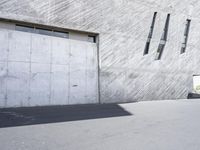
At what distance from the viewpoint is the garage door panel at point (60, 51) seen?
46.3ft

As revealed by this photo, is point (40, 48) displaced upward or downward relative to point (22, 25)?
downward

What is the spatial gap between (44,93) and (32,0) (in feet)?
16.4

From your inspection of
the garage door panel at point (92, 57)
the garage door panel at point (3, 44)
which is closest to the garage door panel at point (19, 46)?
the garage door panel at point (3, 44)

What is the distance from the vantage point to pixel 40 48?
13555 mm

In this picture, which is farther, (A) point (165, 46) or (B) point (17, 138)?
(A) point (165, 46)

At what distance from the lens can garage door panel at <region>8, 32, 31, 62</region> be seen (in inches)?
496

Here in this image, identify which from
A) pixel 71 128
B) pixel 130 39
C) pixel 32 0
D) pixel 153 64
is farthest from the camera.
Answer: pixel 153 64

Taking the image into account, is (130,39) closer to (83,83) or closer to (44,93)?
(83,83)

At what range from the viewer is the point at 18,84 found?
12711mm

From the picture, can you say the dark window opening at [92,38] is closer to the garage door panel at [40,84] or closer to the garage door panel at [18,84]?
the garage door panel at [40,84]

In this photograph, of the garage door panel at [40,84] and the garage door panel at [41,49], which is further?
the garage door panel at [41,49]

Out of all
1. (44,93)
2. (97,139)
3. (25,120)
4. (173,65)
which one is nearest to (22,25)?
(44,93)

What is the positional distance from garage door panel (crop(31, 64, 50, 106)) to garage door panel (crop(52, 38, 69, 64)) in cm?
74

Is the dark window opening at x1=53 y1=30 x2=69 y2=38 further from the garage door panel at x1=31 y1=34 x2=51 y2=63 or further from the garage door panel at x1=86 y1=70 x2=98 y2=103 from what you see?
the garage door panel at x1=86 y1=70 x2=98 y2=103
